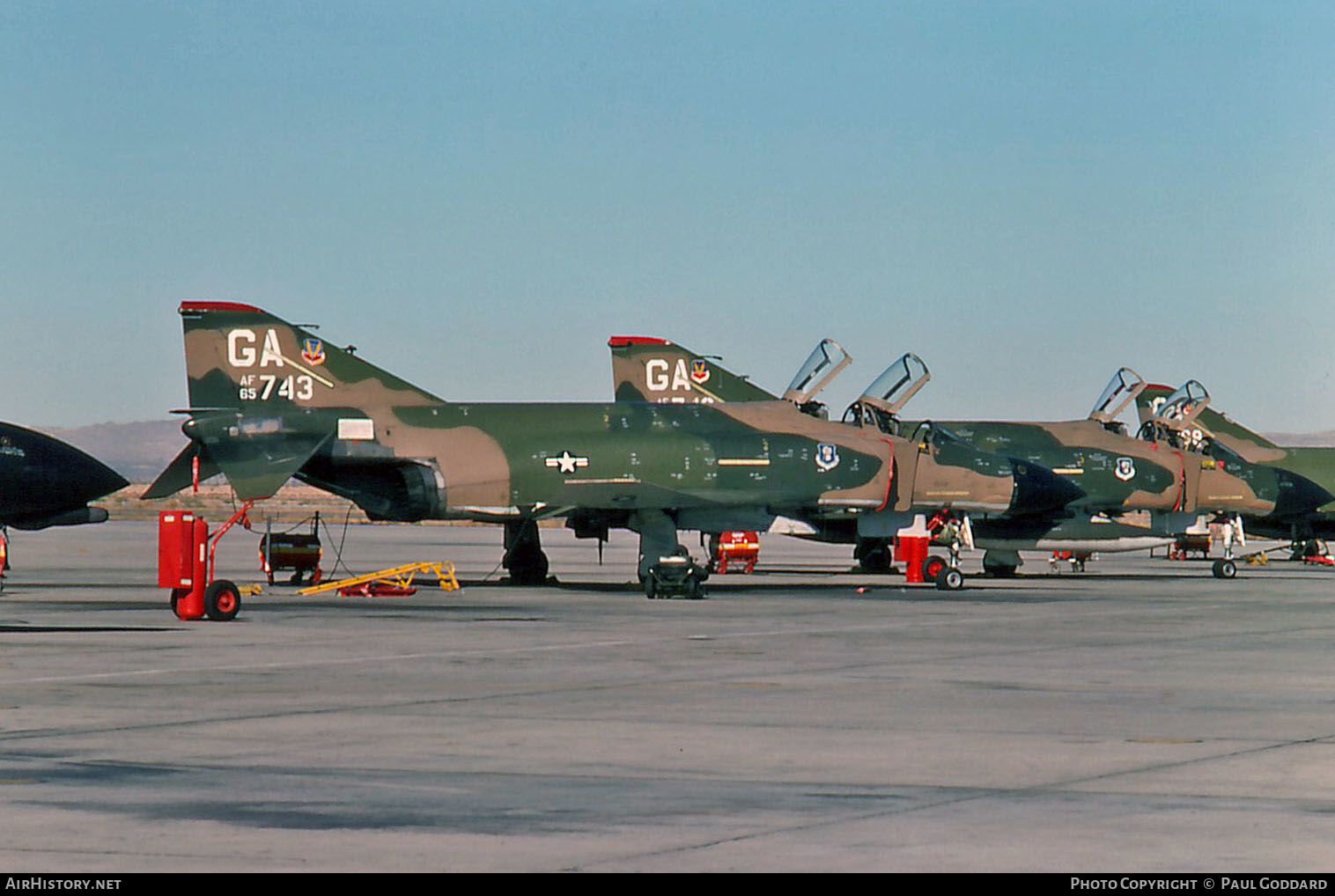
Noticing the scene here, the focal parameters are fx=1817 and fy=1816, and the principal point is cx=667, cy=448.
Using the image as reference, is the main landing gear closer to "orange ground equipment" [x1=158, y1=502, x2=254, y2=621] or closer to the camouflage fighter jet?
"orange ground equipment" [x1=158, y1=502, x2=254, y2=621]

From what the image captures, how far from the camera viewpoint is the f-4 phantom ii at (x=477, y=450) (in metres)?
33.3

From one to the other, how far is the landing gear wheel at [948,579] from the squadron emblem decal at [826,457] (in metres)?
2.92

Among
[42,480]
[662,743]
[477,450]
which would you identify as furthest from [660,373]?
[662,743]

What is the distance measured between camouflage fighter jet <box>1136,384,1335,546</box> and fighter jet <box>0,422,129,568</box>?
2704 cm

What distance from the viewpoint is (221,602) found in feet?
80.1

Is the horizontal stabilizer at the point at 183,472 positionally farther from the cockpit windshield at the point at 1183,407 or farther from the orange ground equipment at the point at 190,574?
the cockpit windshield at the point at 1183,407

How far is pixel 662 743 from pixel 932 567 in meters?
25.5

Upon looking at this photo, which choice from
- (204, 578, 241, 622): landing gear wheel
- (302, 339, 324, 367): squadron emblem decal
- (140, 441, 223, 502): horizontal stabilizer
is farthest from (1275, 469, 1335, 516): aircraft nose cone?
(204, 578, 241, 622): landing gear wheel

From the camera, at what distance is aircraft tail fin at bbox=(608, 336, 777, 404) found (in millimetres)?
43375

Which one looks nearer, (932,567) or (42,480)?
(42,480)

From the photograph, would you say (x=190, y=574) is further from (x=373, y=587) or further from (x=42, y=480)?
(x=373, y=587)

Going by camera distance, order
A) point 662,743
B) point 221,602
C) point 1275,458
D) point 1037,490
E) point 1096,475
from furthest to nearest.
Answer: point 1275,458 < point 1096,475 < point 1037,490 < point 221,602 < point 662,743

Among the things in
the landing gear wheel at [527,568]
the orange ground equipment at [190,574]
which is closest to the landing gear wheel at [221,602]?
the orange ground equipment at [190,574]
